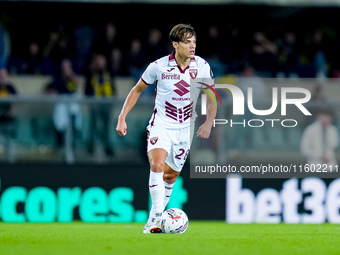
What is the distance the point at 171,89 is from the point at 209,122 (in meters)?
0.57

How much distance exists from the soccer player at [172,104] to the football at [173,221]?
0.48 feet

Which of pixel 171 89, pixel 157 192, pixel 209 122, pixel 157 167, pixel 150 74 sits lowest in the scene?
pixel 157 192

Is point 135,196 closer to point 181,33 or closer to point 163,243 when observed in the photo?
point 181,33

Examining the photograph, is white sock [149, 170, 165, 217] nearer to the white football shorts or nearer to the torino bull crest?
the white football shorts

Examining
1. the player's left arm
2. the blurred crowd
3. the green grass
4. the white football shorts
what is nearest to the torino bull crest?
the blurred crowd

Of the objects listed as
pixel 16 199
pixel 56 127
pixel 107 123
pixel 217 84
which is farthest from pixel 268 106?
pixel 16 199

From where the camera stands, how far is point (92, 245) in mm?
7184

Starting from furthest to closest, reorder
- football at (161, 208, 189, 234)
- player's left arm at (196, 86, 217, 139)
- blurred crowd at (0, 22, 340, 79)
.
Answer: blurred crowd at (0, 22, 340, 79)
player's left arm at (196, 86, 217, 139)
football at (161, 208, 189, 234)

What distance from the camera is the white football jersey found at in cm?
880

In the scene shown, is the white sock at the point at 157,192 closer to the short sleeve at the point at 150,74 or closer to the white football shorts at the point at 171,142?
the white football shorts at the point at 171,142

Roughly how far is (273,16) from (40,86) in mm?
5725

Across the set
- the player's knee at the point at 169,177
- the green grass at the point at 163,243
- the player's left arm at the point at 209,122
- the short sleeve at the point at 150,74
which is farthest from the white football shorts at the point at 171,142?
the green grass at the point at 163,243

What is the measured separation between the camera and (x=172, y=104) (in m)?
8.84

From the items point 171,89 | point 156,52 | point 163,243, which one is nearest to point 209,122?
point 171,89
